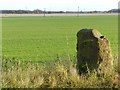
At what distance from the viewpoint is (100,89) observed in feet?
23.8

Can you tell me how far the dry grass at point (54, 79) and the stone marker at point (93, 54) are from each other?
213 millimetres

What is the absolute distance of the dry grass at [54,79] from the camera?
7312 mm

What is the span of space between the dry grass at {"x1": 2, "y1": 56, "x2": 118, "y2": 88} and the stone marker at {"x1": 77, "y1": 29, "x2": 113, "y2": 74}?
0.70 feet

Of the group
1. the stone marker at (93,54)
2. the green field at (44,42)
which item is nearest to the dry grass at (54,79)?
the stone marker at (93,54)

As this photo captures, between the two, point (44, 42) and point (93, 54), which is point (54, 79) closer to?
point (93, 54)

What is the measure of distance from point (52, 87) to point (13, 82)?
884 mm

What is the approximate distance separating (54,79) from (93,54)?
48.6 inches

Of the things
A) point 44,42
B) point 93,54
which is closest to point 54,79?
point 93,54

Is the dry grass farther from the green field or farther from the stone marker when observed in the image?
the green field

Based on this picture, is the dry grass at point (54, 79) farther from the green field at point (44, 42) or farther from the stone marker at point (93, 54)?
the green field at point (44, 42)

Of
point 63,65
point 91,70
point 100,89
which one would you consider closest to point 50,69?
point 63,65

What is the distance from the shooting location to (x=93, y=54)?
8.07 metres

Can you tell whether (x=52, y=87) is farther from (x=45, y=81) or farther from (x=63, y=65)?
(x=63, y=65)

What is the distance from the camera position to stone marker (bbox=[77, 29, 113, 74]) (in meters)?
8.01
